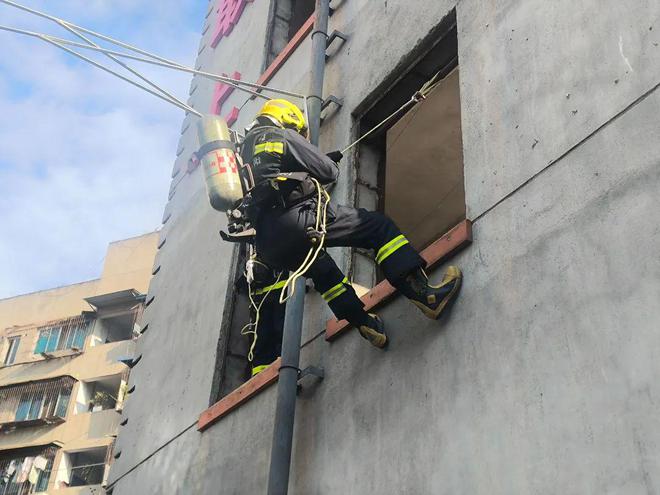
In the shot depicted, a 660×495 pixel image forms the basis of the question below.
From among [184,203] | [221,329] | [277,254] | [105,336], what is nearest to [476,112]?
[277,254]

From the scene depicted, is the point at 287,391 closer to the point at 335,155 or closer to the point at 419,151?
the point at 335,155

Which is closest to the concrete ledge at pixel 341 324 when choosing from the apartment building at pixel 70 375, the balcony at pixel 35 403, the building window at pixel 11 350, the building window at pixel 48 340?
the apartment building at pixel 70 375

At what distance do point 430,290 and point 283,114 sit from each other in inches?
73.2

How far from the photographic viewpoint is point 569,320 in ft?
11.1

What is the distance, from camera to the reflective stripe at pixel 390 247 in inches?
179

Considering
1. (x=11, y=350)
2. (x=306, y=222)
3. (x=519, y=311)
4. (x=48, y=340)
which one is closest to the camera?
(x=519, y=311)

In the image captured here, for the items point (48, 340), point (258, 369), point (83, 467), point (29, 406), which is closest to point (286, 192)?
point (258, 369)

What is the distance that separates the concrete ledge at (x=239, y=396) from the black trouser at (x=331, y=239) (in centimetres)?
97

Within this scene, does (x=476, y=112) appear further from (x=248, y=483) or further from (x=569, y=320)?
(x=248, y=483)

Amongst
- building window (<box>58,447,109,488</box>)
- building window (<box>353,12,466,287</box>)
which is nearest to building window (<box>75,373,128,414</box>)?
building window (<box>58,447,109,488</box>)

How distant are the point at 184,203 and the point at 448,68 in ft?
15.5

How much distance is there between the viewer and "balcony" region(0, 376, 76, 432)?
95.9 ft

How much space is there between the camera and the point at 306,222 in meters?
4.70

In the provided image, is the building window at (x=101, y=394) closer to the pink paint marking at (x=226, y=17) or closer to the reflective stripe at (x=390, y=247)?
the pink paint marking at (x=226, y=17)
